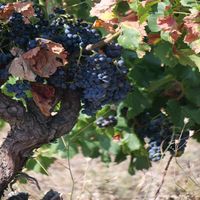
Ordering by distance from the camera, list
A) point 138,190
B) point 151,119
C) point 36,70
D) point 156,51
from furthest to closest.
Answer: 1. point 138,190
2. point 151,119
3. point 156,51
4. point 36,70

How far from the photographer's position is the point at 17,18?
7.47 feet

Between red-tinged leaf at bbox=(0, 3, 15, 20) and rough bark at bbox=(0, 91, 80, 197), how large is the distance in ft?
0.97

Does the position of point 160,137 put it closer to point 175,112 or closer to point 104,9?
point 175,112

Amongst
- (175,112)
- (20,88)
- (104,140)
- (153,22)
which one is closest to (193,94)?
(175,112)

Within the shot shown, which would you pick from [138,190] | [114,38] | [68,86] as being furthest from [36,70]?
[138,190]

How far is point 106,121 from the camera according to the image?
393cm

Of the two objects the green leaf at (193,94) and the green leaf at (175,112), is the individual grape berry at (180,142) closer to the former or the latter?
the green leaf at (175,112)

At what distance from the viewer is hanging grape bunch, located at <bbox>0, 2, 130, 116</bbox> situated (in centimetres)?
224

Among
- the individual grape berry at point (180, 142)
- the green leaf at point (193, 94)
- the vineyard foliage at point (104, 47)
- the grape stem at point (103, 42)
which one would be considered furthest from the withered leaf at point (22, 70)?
the green leaf at point (193, 94)

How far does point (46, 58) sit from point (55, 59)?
0.11 feet

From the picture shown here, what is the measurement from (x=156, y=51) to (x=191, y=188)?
108 cm

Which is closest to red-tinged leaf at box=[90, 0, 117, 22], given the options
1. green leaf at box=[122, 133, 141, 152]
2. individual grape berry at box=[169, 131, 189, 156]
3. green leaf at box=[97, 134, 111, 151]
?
individual grape berry at box=[169, 131, 189, 156]

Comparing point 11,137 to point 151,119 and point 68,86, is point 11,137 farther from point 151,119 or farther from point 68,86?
point 151,119

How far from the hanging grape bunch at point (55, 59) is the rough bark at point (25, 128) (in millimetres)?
69
